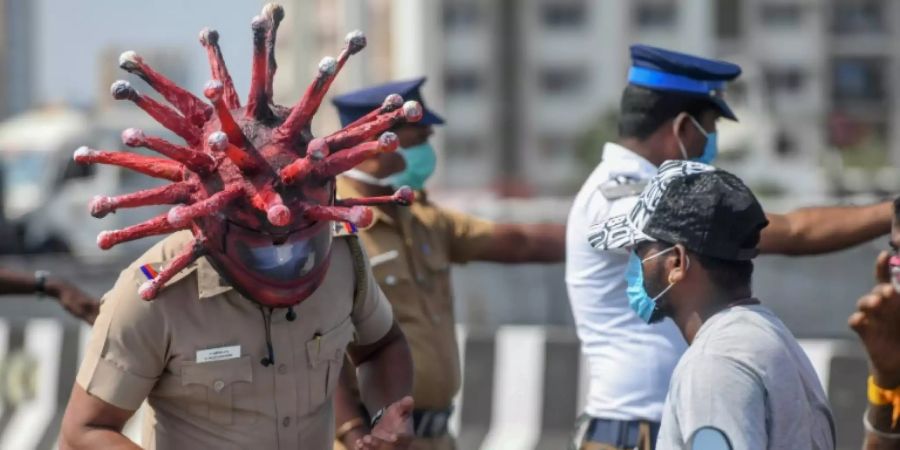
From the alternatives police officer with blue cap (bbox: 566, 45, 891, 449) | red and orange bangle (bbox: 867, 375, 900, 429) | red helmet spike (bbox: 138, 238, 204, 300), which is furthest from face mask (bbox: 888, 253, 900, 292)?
red helmet spike (bbox: 138, 238, 204, 300)

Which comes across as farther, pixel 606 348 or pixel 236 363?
pixel 606 348

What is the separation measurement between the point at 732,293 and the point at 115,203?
140 centimetres

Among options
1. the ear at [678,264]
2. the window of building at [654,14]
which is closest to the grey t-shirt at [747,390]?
the ear at [678,264]

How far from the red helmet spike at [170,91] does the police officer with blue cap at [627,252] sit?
1514 millimetres

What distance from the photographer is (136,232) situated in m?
4.09

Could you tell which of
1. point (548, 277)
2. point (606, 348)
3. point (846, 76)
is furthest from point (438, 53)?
point (606, 348)

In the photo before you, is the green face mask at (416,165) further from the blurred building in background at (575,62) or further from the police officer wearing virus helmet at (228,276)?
the blurred building in background at (575,62)

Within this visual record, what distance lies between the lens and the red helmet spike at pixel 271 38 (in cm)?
424

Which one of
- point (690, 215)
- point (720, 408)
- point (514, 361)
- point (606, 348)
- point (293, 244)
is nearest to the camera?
point (720, 408)

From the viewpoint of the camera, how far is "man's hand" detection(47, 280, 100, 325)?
5895 mm

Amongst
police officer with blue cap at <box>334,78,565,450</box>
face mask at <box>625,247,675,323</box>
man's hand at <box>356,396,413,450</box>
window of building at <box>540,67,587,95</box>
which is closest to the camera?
face mask at <box>625,247,675,323</box>

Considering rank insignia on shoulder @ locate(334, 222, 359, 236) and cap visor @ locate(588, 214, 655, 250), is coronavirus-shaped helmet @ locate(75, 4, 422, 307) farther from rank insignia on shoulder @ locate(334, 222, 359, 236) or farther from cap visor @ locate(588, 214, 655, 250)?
cap visor @ locate(588, 214, 655, 250)

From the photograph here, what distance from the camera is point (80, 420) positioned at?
4234mm

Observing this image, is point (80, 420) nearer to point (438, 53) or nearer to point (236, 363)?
point (236, 363)
